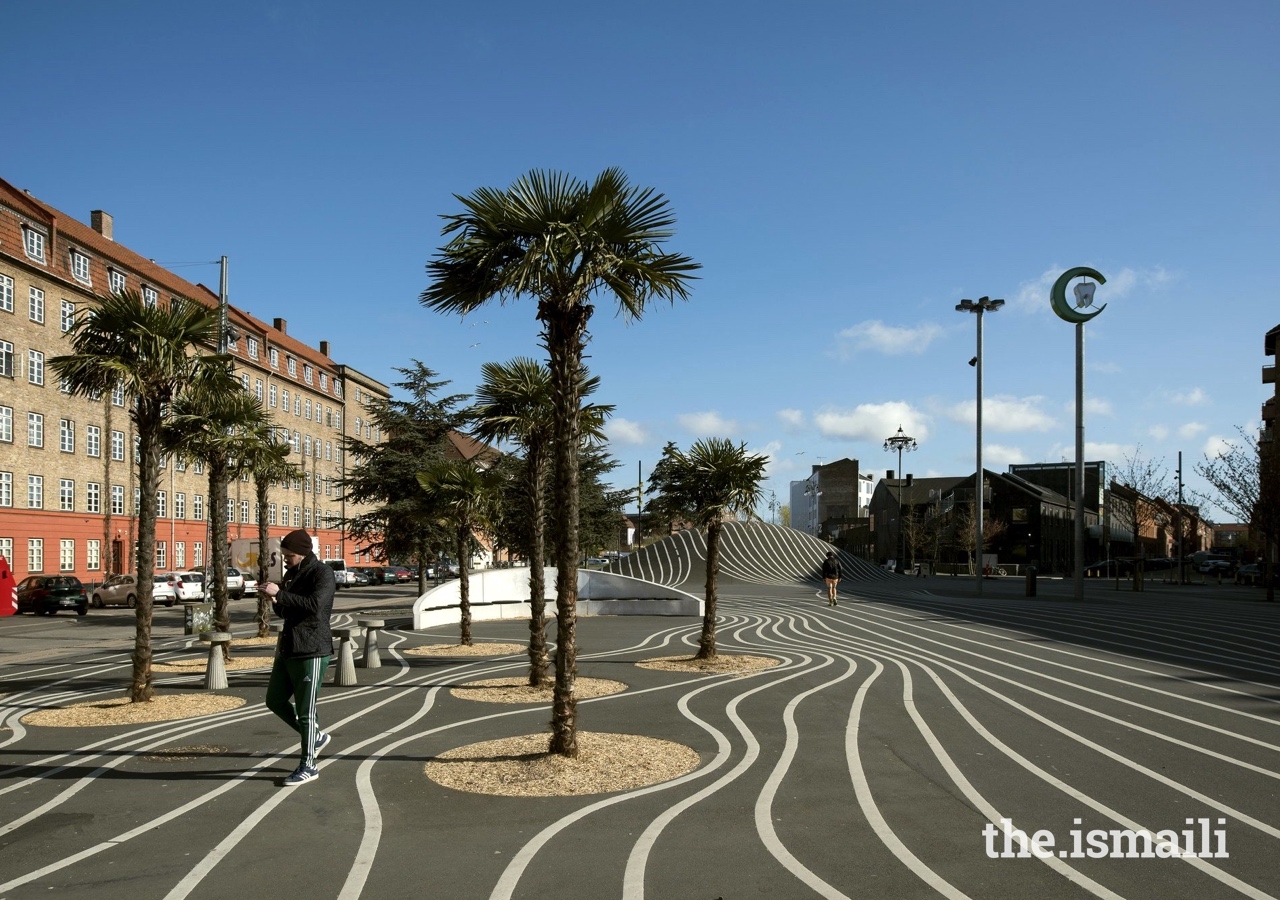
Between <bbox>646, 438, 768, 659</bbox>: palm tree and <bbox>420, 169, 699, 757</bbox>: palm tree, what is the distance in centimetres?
701

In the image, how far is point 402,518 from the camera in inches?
1236

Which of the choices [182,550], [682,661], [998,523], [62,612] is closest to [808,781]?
[682,661]

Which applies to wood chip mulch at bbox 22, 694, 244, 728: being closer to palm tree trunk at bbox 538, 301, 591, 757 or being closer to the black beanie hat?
the black beanie hat

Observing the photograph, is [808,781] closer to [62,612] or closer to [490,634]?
[490,634]

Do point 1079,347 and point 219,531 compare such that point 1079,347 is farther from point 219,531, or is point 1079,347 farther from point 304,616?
point 304,616

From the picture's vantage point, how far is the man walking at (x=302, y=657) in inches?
297

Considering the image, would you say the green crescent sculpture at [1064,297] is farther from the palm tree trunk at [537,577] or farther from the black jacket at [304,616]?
the black jacket at [304,616]

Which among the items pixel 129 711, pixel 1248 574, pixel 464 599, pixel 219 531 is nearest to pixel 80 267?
pixel 219 531

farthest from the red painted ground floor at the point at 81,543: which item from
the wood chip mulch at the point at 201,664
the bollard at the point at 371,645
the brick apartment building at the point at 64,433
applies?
the bollard at the point at 371,645

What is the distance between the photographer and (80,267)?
147 feet

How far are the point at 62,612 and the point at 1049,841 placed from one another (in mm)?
38311

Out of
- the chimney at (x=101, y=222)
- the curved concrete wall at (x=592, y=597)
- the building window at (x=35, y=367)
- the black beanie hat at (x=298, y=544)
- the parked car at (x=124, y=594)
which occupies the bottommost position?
the parked car at (x=124, y=594)

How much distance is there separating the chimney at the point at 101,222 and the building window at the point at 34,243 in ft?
35.9

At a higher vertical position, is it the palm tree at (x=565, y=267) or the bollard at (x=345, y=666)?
the palm tree at (x=565, y=267)
